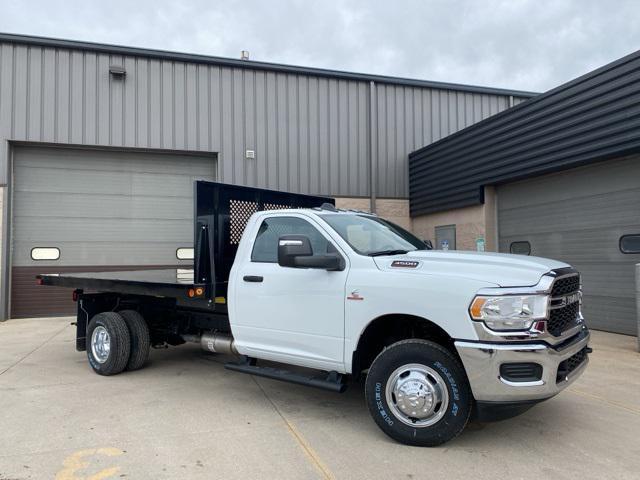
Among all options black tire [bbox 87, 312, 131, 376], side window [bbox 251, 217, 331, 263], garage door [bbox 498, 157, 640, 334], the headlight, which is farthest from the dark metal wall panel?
black tire [bbox 87, 312, 131, 376]

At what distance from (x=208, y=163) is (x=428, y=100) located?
695 centimetres

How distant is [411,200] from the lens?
1495cm

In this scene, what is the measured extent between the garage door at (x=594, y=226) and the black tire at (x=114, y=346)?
27.0 feet

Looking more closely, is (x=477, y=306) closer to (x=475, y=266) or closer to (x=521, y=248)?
(x=475, y=266)

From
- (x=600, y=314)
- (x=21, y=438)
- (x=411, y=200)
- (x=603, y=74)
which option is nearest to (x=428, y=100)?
(x=411, y=200)

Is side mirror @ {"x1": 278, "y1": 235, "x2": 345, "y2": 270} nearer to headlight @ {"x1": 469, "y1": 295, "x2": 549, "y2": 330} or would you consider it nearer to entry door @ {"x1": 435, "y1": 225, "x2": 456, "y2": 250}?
headlight @ {"x1": 469, "y1": 295, "x2": 549, "y2": 330}

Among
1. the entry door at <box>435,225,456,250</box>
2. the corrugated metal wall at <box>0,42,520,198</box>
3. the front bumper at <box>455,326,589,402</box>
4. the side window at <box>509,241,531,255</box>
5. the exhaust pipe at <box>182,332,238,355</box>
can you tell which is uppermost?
the corrugated metal wall at <box>0,42,520,198</box>

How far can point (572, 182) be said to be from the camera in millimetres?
9719

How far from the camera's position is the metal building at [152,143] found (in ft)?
40.1

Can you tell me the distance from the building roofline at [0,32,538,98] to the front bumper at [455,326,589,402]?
38.4ft

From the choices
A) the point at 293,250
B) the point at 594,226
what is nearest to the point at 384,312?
the point at 293,250

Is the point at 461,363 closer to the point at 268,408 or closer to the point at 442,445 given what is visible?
the point at 442,445

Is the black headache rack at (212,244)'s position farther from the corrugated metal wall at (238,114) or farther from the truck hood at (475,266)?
the corrugated metal wall at (238,114)

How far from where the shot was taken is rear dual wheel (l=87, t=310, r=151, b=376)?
20.5 feet
